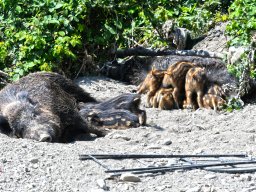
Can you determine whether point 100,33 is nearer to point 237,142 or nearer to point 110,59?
point 110,59

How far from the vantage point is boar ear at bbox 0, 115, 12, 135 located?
8.20 metres

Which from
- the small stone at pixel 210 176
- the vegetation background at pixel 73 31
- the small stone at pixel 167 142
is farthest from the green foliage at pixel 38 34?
the small stone at pixel 210 176

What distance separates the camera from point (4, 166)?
6.03 metres

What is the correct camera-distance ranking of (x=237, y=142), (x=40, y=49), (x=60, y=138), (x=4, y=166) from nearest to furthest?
1. (x=4, y=166)
2. (x=237, y=142)
3. (x=60, y=138)
4. (x=40, y=49)

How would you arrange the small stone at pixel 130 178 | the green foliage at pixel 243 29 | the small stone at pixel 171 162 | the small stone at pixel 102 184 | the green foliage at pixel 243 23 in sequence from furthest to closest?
the green foliage at pixel 243 23 → the green foliage at pixel 243 29 → the small stone at pixel 171 162 → the small stone at pixel 130 178 → the small stone at pixel 102 184

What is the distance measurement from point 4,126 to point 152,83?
2.90m

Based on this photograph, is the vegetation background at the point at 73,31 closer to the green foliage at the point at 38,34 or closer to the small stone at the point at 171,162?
the green foliage at the point at 38,34

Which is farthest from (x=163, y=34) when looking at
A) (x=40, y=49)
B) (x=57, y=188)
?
(x=57, y=188)

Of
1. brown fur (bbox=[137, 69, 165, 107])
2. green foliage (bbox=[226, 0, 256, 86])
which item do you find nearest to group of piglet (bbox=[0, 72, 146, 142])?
brown fur (bbox=[137, 69, 165, 107])

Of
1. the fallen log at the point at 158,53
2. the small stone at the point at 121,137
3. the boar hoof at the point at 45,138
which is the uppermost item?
the fallen log at the point at 158,53

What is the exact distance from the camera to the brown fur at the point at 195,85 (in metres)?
9.92

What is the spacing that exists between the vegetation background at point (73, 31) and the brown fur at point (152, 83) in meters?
1.20

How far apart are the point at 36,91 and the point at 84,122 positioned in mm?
683

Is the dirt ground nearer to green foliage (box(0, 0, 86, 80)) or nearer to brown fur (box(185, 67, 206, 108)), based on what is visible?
brown fur (box(185, 67, 206, 108))
